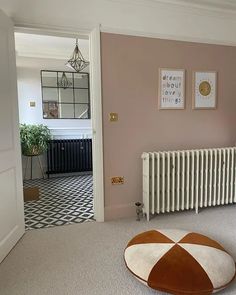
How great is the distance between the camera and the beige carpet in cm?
174

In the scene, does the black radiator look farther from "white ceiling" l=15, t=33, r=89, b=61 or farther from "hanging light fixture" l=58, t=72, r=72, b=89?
"white ceiling" l=15, t=33, r=89, b=61

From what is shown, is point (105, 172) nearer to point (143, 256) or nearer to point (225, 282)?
point (143, 256)

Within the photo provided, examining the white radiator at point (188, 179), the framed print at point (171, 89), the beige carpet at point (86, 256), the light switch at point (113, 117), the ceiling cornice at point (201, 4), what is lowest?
the beige carpet at point (86, 256)

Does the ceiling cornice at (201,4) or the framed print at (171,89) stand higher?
the ceiling cornice at (201,4)

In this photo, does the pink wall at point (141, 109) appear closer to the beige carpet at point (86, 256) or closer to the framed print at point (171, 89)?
the framed print at point (171, 89)

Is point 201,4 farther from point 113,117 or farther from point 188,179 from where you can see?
point 188,179

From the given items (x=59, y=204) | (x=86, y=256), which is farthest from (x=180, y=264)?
(x=59, y=204)

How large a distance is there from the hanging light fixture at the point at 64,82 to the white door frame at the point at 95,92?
8.56ft

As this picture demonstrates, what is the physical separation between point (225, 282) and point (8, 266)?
1657 millimetres

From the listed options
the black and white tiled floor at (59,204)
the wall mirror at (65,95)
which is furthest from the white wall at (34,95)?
the black and white tiled floor at (59,204)

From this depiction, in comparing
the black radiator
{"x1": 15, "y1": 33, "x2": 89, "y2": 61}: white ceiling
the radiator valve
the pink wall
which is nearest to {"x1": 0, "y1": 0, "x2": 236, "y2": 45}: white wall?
the pink wall

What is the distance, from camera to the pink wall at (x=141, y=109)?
283 cm

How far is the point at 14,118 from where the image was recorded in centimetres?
235

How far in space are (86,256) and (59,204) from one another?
4.74 ft
